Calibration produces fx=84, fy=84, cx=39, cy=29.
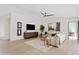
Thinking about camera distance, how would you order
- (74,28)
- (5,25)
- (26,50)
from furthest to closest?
(26,50) → (5,25) → (74,28)

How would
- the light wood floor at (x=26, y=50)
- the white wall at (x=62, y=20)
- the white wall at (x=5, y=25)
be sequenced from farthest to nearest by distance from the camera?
the light wood floor at (x=26, y=50) → the white wall at (x=5, y=25) → the white wall at (x=62, y=20)

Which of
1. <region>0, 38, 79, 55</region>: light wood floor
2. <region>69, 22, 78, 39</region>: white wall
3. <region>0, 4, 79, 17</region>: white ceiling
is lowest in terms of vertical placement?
<region>0, 38, 79, 55</region>: light wood floor

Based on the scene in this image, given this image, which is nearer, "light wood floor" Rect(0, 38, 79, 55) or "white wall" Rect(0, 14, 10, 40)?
"white wall" Rect(0, 14, 10, 40)

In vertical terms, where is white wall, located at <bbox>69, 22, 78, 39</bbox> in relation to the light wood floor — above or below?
above

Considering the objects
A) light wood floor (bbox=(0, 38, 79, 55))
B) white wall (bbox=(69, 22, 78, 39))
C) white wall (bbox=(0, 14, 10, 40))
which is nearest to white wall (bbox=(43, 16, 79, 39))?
white wall (bbox=(69, 22, 78, 39))

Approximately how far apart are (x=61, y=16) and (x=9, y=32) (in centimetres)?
136

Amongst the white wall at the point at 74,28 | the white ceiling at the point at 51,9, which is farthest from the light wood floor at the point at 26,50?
the white ceiling at the point at 51,9

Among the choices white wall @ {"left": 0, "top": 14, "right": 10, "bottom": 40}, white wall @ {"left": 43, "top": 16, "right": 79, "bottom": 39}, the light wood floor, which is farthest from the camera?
the light wood floor

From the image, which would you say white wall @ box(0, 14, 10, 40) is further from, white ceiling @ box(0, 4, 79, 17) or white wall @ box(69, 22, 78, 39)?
white wall @ box(69, 22, 78, 39)

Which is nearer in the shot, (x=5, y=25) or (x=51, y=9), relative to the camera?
(x=51, y=9)

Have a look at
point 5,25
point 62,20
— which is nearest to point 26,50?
point 5,25

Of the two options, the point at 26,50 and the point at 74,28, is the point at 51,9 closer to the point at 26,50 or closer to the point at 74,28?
the point at 74,28

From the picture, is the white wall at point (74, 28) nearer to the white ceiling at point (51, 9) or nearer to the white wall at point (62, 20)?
the white wall at point (62, 20)
